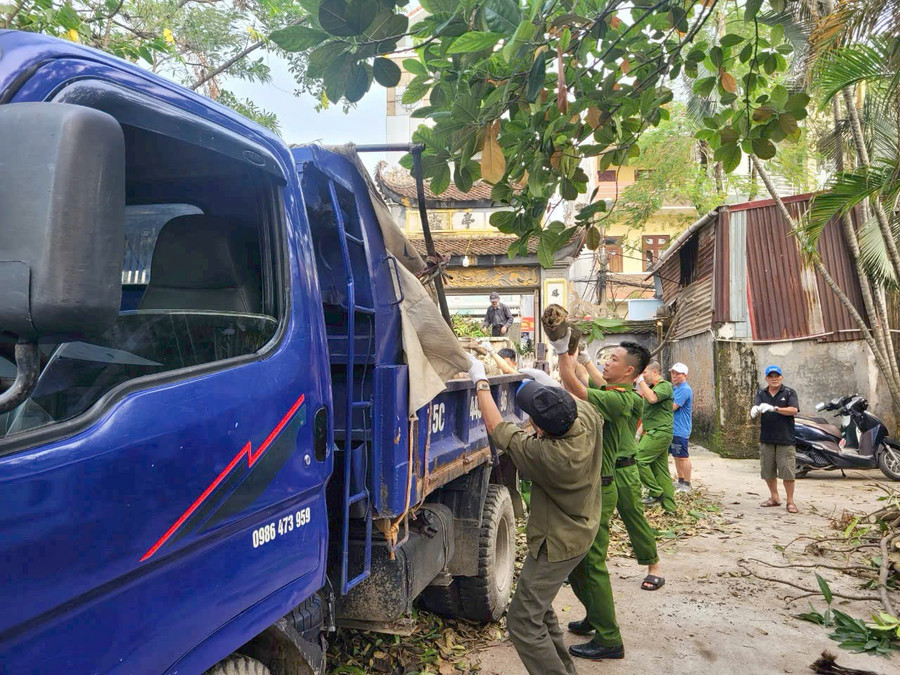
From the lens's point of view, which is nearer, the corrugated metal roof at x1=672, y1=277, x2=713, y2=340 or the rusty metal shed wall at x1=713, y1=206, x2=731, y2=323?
the rusty metal shed wall at x1=713, y1=206, x2=731, y2=323

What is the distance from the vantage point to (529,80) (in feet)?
8.37

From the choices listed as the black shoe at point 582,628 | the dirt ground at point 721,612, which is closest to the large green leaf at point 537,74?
the dirt ground at point 721,612

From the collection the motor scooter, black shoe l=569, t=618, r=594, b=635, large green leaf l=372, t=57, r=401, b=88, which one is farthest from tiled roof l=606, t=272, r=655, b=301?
large green leaf l=372, t=57, r=401, b=88

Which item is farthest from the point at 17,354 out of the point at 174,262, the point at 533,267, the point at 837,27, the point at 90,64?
the point at 533,267

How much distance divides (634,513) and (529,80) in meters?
3.57

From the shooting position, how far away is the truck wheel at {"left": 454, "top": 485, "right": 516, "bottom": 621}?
4363mm

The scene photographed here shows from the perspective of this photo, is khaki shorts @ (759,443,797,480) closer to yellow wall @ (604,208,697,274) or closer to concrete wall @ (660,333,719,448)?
concrete wall @ (660,333,719,448)

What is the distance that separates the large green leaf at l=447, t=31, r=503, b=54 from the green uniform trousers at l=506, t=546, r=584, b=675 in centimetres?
234

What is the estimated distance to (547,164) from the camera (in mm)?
3162

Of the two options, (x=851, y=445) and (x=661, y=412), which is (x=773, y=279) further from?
(x=661, y=412)

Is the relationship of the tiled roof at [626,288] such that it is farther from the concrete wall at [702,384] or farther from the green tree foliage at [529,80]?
the green tree foliage at [529,80]

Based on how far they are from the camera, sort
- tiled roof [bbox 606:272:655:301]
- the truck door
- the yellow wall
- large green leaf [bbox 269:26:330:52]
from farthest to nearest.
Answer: tiled roof [bbox 606:272:655:301] < the yellow wall < large green leaf [bbox 269:26:330:52] < the truck door

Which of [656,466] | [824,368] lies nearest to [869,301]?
[824,368]

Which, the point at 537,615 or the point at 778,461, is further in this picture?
the point at 778,461
